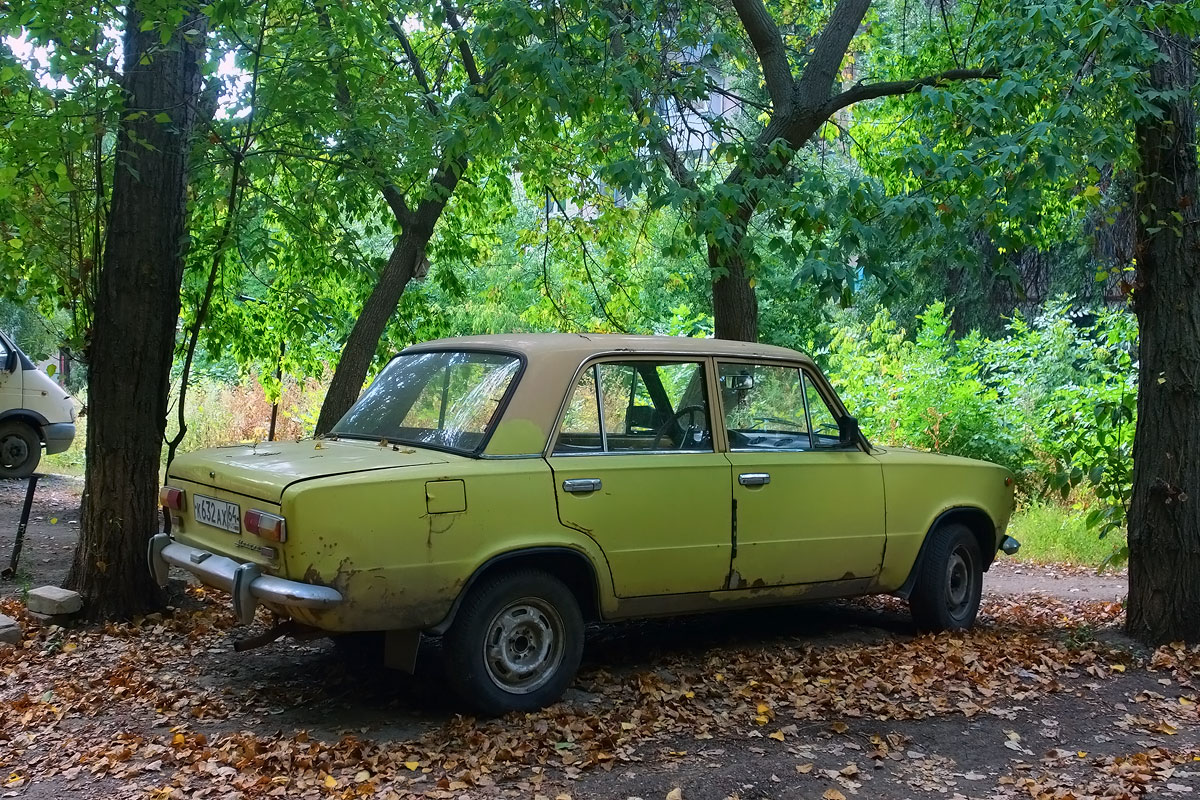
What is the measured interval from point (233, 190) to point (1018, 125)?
17.8ft

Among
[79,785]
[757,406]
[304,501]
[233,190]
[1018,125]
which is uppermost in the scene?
[1018,125]

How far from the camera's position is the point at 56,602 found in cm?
671

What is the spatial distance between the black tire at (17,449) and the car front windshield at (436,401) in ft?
32.9

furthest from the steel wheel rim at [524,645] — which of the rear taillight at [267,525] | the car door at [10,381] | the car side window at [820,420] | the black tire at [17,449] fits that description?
the car door at [10,381]

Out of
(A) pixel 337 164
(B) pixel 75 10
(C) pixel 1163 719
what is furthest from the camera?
(A) pixel 337 164

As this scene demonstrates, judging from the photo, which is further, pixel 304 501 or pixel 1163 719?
pixel 1163 719

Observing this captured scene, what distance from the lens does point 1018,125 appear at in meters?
7.73

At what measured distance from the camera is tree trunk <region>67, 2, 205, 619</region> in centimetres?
686

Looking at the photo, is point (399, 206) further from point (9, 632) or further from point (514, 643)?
point (514, 643)

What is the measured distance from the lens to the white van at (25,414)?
14070 mm

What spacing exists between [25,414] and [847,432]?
11.6 meters

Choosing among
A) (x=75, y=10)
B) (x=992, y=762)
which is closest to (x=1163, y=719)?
(x=992, y=762)

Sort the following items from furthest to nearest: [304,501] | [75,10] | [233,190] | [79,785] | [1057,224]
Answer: [1057,224]
[233,190]
[75,10]
[304,501]
[79,785]

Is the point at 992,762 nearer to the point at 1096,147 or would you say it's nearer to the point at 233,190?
the point at 1096,147
